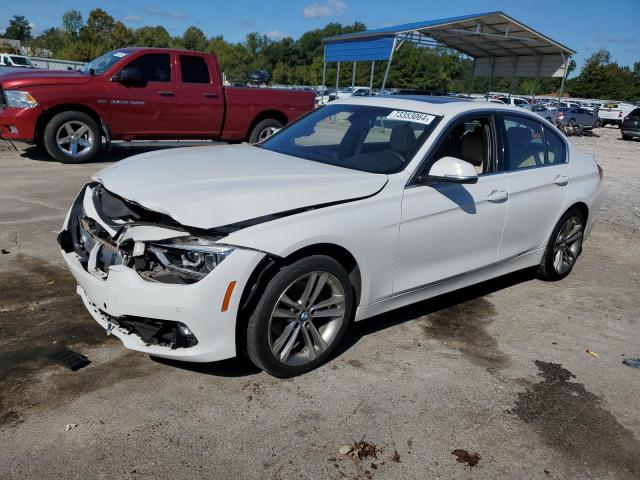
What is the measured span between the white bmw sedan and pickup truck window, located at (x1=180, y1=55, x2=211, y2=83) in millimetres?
6335

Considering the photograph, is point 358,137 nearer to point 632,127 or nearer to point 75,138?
point 75,138

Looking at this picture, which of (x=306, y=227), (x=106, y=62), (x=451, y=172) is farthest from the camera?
(x=106, y=62)

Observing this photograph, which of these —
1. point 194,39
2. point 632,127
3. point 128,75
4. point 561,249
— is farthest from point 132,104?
point 194,39

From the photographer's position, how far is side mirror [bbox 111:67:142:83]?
9.70 meters

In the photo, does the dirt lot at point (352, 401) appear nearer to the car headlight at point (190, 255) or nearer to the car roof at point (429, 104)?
the car headlight at point (190, 255)

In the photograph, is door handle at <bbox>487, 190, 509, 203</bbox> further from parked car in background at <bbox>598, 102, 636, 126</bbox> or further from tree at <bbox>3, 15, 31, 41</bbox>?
tree at <bbox>3, 15, 31, 41</bbox>

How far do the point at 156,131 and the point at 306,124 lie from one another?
6310mm

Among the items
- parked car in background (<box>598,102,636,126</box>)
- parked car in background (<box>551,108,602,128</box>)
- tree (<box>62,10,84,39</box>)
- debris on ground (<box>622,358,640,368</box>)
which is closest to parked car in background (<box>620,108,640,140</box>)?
parked car in background (<box>551,108,602,128</box>)

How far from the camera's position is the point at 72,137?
9.76 meters

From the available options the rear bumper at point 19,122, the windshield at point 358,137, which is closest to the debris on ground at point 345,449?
the windshield at point 358,137

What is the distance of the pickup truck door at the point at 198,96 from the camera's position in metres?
10.5

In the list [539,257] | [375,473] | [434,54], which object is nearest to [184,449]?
[375,473]

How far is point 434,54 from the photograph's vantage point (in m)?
88.2

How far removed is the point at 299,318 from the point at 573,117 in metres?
31.1
